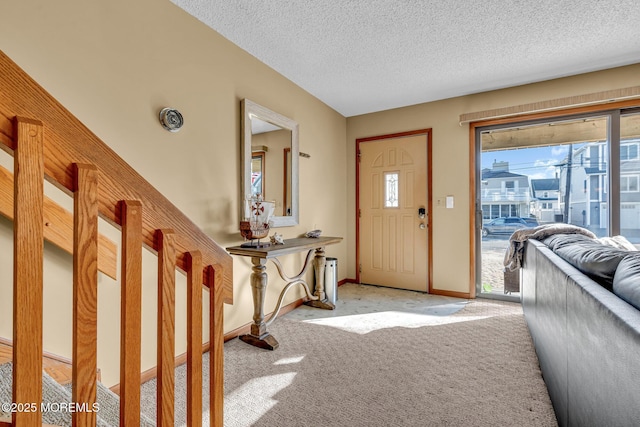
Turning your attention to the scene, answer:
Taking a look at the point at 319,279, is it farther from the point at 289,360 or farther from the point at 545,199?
the point at 545,199

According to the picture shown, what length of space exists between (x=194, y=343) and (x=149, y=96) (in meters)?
1.63

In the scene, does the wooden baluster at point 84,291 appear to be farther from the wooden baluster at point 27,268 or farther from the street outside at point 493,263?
the street outside at point 493,263

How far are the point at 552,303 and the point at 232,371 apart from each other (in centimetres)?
179

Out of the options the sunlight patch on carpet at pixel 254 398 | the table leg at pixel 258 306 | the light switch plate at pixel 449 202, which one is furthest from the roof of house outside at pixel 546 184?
the sunlight patch on carpet at pixel 254 398

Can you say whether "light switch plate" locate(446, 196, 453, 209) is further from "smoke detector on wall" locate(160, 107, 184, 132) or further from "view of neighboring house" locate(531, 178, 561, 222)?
"smoke detector on wall" locate(160, 107, 184, 132)

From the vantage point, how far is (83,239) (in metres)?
0.62

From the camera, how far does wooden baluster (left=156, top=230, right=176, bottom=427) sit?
76cm

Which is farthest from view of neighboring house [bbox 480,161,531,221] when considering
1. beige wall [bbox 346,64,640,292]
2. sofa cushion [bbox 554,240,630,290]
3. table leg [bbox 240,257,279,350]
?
table leg [bbox 240,257,279,350]

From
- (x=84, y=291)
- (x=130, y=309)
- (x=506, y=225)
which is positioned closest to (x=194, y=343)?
(x=130, y=309)

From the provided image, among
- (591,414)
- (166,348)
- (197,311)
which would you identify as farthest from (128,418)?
(591,414)

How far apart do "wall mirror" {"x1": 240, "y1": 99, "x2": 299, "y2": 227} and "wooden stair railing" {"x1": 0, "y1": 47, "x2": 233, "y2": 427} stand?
1762 millimetres

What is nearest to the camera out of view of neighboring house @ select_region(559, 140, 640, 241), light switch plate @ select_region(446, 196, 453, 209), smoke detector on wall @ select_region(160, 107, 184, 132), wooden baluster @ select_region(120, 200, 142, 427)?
wooden baluster @ select_region(120, 200, 142, 427)

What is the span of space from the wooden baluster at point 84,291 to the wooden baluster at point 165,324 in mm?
143

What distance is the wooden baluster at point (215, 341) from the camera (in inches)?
35.8
